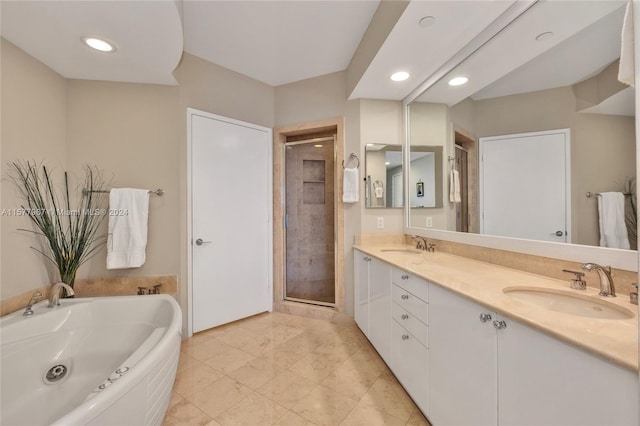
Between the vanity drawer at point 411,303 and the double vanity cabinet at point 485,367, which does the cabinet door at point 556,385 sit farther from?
the vanity drawer at point 411,303

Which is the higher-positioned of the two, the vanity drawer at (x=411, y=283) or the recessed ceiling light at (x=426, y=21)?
the recessed ceiling light at (x=426, y=21)

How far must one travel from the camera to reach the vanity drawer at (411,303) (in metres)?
1.34

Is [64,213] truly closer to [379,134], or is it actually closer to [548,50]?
[379,134]

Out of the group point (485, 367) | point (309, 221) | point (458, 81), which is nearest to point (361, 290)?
point (309, 221)

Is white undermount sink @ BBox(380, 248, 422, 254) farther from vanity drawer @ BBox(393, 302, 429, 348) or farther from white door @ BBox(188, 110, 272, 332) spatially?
white door @ BBox(188, 110, 272, 332)

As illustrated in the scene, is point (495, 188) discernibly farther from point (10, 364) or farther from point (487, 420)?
point (10, 364)

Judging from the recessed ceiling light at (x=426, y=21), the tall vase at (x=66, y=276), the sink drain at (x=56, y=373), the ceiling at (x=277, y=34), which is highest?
the ceiling at (x=277, y=34)

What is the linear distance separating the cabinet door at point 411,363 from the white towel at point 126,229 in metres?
2.05

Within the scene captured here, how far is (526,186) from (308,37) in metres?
1.97

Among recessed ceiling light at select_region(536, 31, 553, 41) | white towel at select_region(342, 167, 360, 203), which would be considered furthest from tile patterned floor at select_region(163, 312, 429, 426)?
recessed ceiling light at select_region(536, 31, 553, 41)

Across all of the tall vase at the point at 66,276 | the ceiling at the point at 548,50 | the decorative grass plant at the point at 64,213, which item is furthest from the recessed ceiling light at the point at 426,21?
the tall vase at the point at 66,276

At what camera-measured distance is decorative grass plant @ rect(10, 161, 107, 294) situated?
168 centimetres

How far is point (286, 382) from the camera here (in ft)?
5.64

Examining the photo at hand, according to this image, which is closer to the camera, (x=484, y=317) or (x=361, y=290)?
(x=484, y=317)
